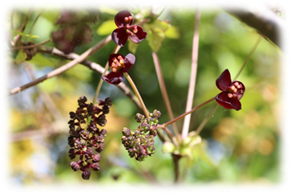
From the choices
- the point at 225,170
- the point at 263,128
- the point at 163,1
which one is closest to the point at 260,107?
the point at 263,128

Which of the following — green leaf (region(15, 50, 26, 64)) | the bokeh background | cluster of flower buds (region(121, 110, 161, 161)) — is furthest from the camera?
the bokeh background

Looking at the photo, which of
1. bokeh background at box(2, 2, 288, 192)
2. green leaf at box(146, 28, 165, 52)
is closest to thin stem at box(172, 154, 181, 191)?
green leaf at box(146, 28, 165, 52)

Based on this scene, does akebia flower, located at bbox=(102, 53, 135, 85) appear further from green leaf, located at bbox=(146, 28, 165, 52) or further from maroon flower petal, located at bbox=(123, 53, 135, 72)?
green leaf, located at bbox=(146, 28, 165, 52)

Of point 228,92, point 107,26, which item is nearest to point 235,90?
point 228,92

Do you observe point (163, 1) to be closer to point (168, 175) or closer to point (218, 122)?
point (168, 175)

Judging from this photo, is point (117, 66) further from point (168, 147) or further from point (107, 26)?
point (107, 26)

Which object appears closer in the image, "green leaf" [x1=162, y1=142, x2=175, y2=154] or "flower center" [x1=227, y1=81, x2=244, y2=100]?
"flower center" [x1=227, y1=81, x2=244, y2=100]

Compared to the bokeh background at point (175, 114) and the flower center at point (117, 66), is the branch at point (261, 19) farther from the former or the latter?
the bokeh background at point (175, 114)

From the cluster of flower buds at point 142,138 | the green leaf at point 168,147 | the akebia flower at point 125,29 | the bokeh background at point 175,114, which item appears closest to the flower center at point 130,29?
the akebia flower at point 125,29
